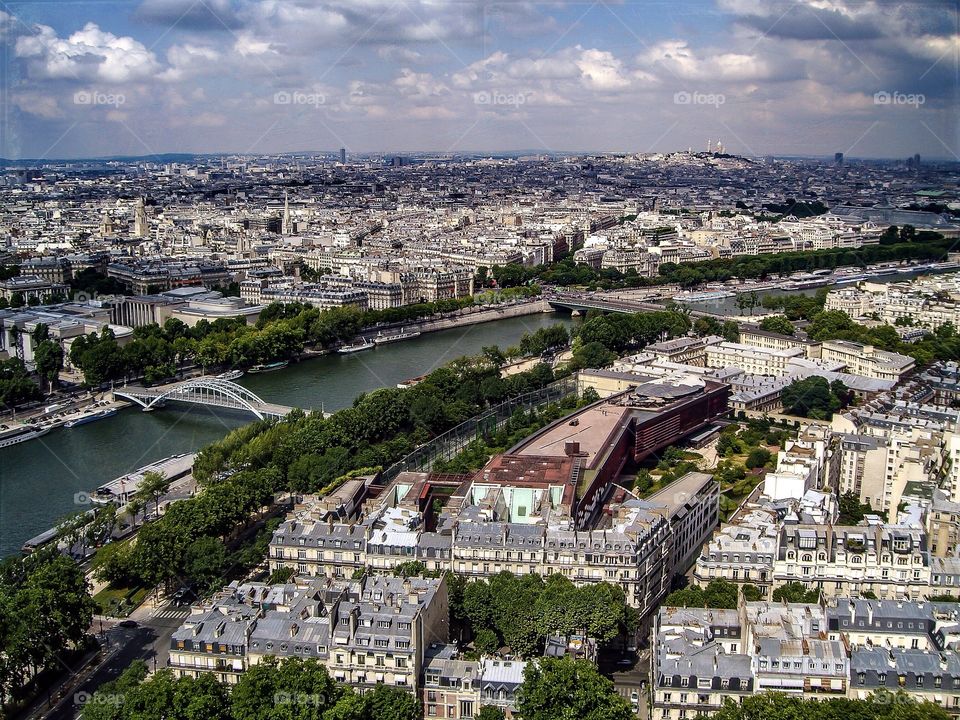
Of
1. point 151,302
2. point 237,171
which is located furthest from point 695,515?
point 237,171

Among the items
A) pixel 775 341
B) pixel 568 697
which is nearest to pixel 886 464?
pixel 568 697

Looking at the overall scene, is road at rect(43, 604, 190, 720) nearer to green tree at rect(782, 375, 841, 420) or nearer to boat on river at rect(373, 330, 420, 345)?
green tree at rect(782, 375, 841, 420)

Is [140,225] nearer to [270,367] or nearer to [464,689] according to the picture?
[270,367]

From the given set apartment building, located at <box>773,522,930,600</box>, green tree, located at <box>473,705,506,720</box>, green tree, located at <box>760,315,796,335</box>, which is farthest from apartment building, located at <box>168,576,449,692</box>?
green tree, located at <box>760,315,796,335</box>

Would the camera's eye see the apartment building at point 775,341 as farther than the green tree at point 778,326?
No

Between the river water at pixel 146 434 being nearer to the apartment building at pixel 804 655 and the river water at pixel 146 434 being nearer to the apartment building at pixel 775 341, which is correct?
the apartment building at pixel 775 341

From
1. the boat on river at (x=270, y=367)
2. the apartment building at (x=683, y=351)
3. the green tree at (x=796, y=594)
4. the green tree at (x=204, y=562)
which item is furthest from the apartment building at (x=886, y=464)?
the boat on river at (x=270, y=367)
